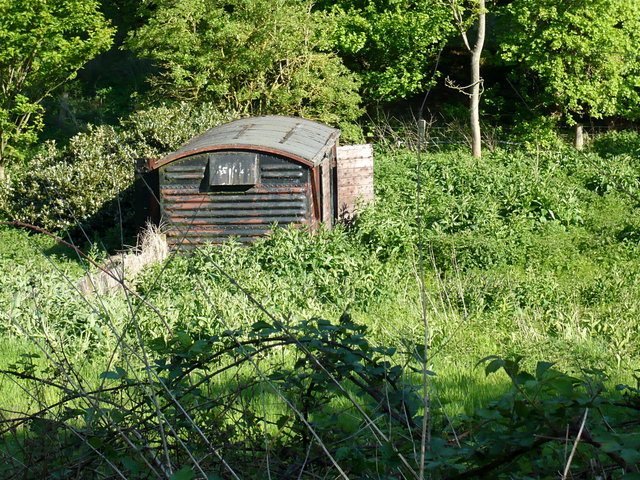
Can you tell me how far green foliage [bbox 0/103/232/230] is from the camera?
15500 mm

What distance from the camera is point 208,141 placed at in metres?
13.2

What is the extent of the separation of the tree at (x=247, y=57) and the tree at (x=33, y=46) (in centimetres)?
154

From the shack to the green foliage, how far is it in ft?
7.81

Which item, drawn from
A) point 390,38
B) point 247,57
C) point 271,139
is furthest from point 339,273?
point 390,38

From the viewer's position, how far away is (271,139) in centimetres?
1316

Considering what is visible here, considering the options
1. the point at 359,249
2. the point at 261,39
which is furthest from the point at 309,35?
the point at 359,249

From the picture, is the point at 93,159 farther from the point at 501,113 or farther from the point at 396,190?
the point at 501,113

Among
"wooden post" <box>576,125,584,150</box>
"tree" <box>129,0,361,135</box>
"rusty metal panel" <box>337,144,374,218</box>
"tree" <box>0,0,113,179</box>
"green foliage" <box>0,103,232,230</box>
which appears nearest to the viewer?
"rusty metal panel" <box>337,144,374,218</box>

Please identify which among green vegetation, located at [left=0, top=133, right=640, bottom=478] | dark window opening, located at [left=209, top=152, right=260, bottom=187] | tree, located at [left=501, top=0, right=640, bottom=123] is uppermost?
tree, located at [left=501, top=0, right=640, bottom=123]

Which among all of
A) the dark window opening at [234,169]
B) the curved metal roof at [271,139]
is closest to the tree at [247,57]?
the curved metal roof at [271,139]

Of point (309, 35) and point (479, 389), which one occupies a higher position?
point (309, 35)

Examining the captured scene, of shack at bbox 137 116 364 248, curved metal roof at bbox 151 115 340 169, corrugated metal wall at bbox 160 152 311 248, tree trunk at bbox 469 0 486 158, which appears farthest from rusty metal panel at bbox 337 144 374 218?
tree trunk at bbox 469 0 486 158

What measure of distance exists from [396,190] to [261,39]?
19.5 feet

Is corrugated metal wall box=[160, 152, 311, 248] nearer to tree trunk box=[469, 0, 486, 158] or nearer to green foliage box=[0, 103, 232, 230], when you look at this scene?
green foliage box=[0, 103, 232, 230]
